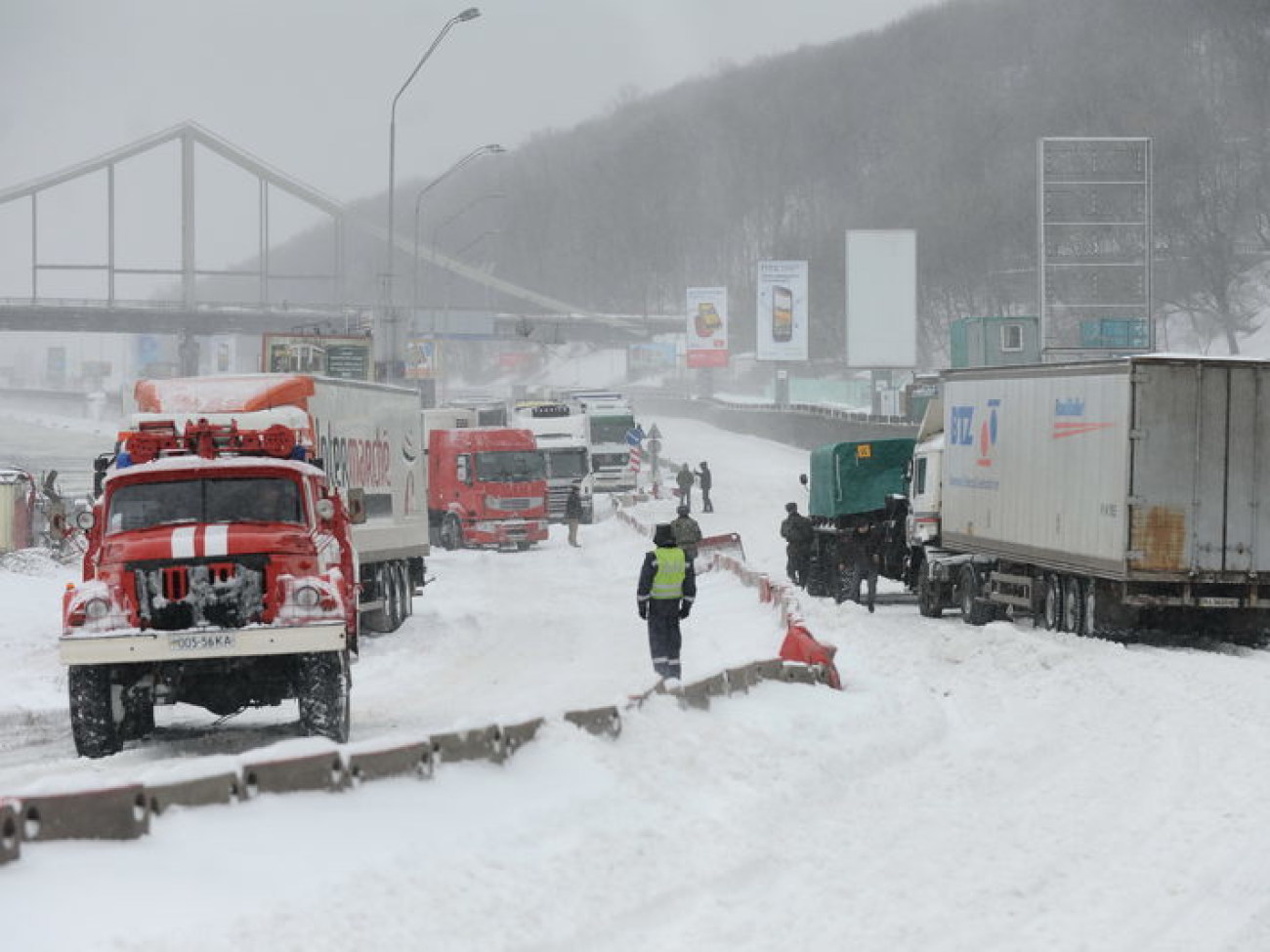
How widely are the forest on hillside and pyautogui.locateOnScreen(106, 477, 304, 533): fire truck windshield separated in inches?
2395

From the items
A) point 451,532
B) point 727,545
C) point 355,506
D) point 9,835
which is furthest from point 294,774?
point 451,532

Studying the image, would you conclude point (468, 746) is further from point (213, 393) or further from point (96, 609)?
point (213, 393)

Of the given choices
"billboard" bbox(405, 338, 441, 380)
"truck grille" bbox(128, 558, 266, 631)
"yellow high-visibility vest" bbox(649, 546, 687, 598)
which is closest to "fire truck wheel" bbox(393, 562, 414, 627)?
"yellow high-visibility vest" bbox(649, 546, 687, 598)

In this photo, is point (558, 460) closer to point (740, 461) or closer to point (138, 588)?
point (740, 461)

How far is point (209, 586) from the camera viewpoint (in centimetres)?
1642

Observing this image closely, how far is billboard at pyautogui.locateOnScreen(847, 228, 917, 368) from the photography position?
297ft

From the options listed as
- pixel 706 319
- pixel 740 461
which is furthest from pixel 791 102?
pixel 740 461

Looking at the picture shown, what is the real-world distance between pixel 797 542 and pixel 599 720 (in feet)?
67.1

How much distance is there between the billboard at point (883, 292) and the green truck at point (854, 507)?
175ft

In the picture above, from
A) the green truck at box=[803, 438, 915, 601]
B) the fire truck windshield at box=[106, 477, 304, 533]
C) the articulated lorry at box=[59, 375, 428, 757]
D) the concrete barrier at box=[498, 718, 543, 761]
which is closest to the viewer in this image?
the concrete barrier at box=[498, 718, 543, 761]

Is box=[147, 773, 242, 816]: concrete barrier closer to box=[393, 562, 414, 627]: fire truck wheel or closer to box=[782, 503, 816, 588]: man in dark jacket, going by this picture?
box=[393, 562, 414, 627]: fire truck wheel

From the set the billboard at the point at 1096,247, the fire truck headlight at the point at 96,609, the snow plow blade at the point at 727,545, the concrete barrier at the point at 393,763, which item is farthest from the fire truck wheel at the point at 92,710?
the billboard at the point at 1096,247

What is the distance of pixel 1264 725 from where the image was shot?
693 inches

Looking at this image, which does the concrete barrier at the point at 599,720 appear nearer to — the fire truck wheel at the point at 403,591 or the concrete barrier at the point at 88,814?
the concrete barrier at the point at 88,814
